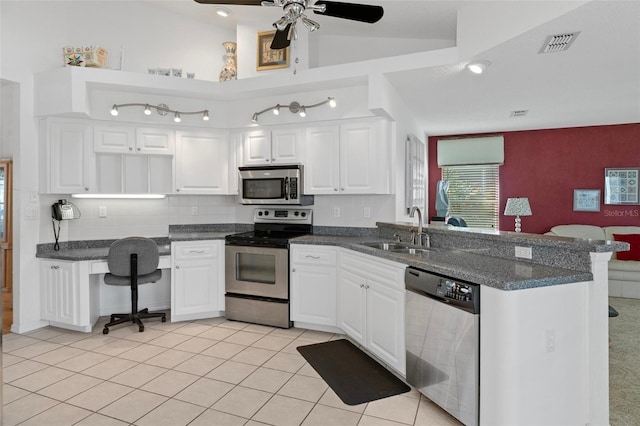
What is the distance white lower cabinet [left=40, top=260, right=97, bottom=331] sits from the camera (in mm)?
3594

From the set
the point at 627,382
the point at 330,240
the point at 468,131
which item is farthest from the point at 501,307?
the point at 468,131

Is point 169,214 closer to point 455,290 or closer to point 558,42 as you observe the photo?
point 455,290

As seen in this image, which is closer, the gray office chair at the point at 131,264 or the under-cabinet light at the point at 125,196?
the gray office chair at the point at 131,264

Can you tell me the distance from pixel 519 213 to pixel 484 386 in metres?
4.65

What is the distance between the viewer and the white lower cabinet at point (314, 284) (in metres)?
3.59

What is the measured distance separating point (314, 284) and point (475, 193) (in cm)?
423

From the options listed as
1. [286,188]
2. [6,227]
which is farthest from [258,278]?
[6,227]

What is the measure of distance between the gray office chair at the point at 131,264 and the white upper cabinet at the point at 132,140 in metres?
1.03

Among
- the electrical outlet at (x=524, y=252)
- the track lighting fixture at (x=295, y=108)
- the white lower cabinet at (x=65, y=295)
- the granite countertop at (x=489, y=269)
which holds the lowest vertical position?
the white lower cabinet at (x=65, y=295)

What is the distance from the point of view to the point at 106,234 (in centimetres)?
425

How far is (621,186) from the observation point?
5.82 m

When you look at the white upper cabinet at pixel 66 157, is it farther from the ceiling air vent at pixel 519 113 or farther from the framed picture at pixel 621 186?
the framed picture at pixel 621 186

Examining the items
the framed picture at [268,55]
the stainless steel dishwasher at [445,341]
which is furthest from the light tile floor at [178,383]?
the framed picture at [268,55]

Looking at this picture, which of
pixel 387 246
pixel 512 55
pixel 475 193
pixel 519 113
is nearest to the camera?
pixel 512 55
